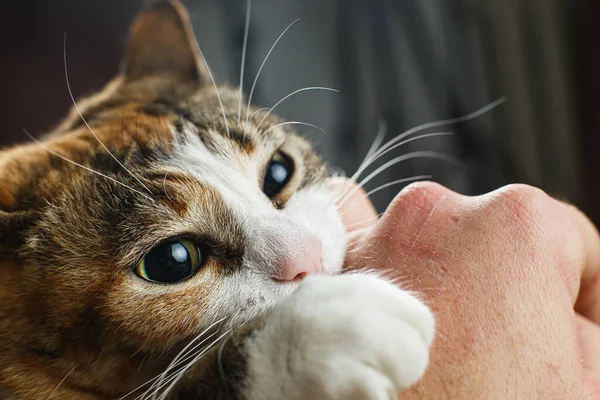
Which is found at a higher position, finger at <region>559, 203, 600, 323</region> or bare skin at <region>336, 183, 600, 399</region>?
bare skin at <region>336, 183, 600, 399</region>

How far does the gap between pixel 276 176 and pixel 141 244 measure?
0.87ft

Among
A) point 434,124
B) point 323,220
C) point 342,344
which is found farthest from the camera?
point 434,124

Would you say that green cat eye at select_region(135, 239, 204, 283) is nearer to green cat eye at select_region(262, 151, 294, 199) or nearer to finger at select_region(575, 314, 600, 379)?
green cat eye at select_region(262, 151, 294, 199)

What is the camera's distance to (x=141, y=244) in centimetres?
65

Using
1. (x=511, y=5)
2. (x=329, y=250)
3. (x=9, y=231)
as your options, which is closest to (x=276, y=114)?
(x=329, y=250)

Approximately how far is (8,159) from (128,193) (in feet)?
0.96

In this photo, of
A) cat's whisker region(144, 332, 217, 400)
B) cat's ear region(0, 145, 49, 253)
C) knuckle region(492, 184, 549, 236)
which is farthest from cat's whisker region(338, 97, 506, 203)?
cat's ear region(0, 145, 49, 253)

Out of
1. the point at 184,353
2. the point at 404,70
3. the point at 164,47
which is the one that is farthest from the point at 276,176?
the point at 404,70

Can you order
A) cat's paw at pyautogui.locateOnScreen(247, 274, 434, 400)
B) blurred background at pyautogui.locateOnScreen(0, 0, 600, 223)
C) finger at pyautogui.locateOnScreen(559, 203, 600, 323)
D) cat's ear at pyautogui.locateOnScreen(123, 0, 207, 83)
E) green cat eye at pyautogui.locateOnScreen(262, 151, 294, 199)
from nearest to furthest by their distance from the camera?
cat's paw at pyautogui.locateOnScreen(247, 274, 434, 400)
finger at pyautogui.locateOnScreen(559, 203, 600, 323)
green cat eye at pyautogui.locateOnScreen(262, 151, 294, 199)
cat's ear at pyautogui.locateOnScreen(123, 0, 207, 83)
blurred background at pyautogui.locateOnScreen(0, 0, 600, 223)

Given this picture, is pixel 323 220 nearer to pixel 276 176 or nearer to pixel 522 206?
pixel 276 176

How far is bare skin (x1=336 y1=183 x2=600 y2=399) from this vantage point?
20.1 inches

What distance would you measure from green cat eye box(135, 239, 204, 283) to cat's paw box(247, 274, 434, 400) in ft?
0.53

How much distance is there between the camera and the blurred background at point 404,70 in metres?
1.45

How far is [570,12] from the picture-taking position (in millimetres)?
1609
